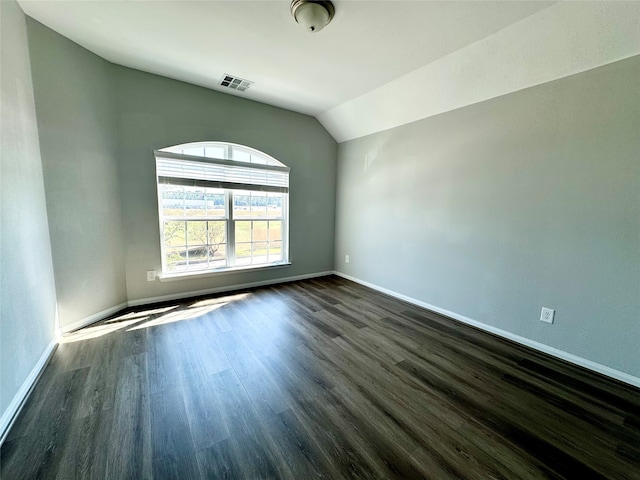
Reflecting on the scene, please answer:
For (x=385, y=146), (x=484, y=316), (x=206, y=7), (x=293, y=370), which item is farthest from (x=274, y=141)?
(x=484, y=316)

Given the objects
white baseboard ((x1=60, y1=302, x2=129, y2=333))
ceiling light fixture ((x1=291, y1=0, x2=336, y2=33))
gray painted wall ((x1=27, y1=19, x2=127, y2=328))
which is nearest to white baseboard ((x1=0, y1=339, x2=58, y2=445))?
white baseboard ((x1=60, y1=302, x2=129, y2=333))

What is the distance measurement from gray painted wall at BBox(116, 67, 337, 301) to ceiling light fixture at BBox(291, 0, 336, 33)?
1.81 meters

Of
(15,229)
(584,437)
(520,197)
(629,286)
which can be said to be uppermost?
(520,197)

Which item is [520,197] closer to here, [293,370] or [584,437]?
[584,437]

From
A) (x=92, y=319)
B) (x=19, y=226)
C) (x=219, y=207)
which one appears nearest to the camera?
(x=19, y=226)

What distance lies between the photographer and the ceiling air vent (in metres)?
2.90

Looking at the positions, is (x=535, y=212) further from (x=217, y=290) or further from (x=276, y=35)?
(x=217, y=290)

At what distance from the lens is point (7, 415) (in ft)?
4.52

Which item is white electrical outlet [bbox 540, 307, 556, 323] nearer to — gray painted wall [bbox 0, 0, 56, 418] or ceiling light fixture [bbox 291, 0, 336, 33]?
ceiling light fixture [bbox 291, 0, 336, 33]

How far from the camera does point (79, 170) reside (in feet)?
7.81

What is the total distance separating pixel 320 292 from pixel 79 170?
3.06 metres

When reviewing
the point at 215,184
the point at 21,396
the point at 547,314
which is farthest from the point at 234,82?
the point at 547,314

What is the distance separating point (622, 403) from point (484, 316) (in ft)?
3.49

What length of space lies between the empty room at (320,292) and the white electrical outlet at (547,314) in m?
0.02
